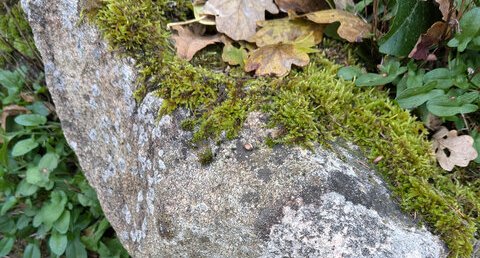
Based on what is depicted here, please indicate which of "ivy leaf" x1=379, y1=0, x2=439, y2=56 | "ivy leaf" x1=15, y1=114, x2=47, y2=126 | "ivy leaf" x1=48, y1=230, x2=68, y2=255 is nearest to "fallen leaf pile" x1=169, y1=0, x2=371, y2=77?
"ivy leaf" x1=379, y1=0, x2=439, y2=56

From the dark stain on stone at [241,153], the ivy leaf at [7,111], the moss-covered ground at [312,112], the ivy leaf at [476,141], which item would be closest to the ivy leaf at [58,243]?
the ivy leaf at [7,111]

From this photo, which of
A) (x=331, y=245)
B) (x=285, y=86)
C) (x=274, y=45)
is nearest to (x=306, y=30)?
(x=274, y=45)

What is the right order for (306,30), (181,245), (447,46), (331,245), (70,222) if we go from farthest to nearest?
(70,222)
(306,30)
(447,46)
(181,245)
(331,245)

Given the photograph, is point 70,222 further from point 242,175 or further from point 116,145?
point 242,175

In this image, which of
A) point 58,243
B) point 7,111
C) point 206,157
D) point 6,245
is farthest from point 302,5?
point 6,245

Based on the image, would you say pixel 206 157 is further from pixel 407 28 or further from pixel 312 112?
pixel 407 28

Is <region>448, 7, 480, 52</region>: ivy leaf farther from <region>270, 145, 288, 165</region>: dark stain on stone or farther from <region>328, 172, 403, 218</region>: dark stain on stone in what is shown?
<region>270, 145, 288, 165</region>: dark stain on stone

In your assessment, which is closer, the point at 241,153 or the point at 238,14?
the point at 241,153

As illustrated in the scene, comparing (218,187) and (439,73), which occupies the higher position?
(439,73)
